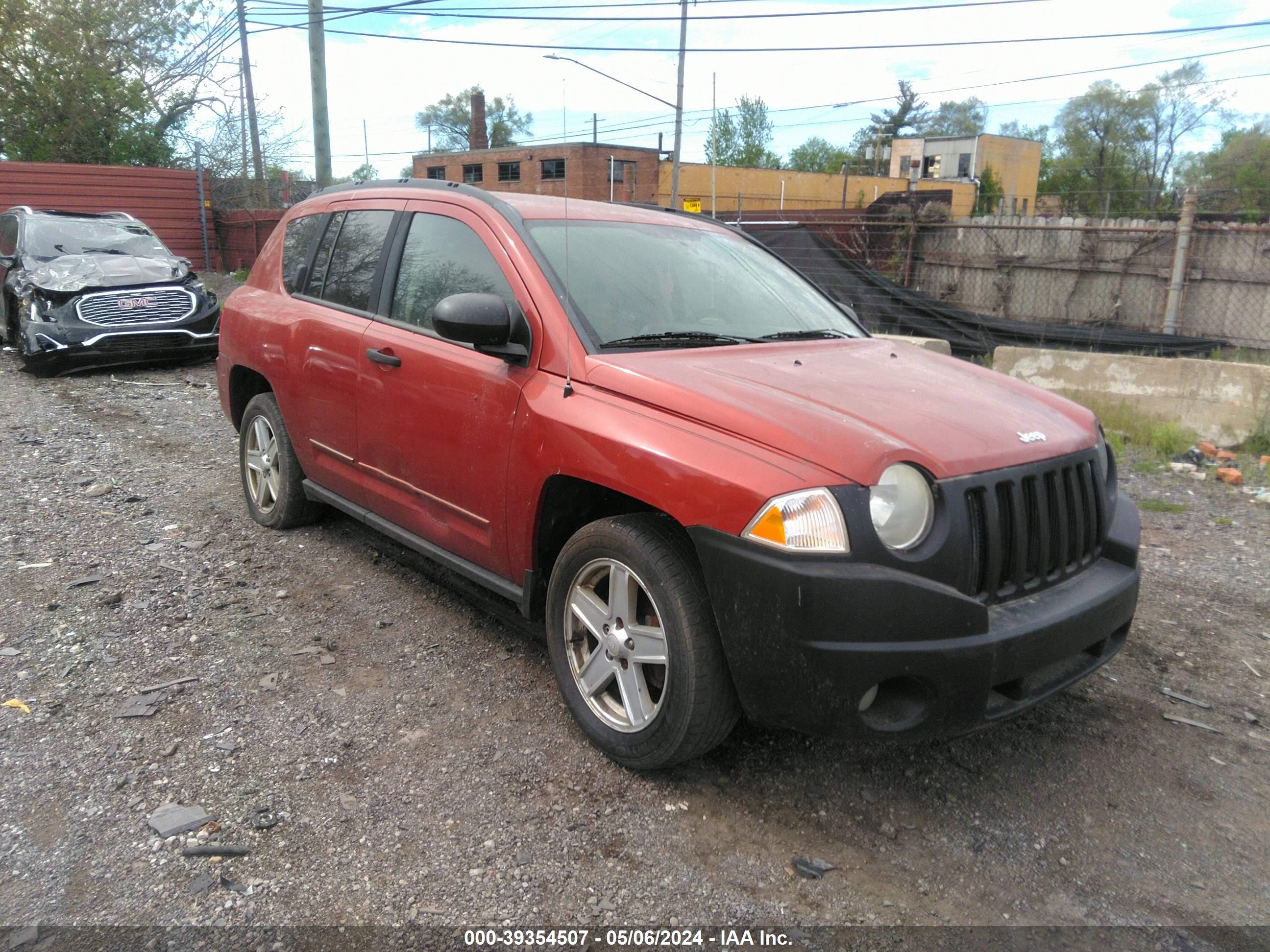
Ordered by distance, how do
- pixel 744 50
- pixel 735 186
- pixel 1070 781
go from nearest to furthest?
pixel 1070 781 < pixel 744 50 < pixel 735 186

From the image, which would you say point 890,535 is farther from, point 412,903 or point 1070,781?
point 412,903

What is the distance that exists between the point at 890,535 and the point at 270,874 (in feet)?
6.30

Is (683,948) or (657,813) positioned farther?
(657,813)

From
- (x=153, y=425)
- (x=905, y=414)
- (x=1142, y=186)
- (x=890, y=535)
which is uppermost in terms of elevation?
(x=1142, y=186)

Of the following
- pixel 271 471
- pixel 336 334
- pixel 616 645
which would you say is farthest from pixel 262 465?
pixel 616 645

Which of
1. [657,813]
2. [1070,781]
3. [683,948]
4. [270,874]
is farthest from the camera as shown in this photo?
[1070,781]

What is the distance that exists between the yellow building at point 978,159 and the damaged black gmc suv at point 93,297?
57867 mm

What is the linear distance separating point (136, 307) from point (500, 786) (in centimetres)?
935

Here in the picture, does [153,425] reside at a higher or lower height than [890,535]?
lower

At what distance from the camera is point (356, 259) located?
4.44 metres

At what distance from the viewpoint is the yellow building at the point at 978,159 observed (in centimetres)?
6306

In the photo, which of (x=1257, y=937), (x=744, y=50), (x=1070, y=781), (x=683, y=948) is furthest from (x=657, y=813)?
(x=744, y=50)

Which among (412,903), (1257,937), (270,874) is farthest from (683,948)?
(1257,937)

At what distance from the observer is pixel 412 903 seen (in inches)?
96.1
